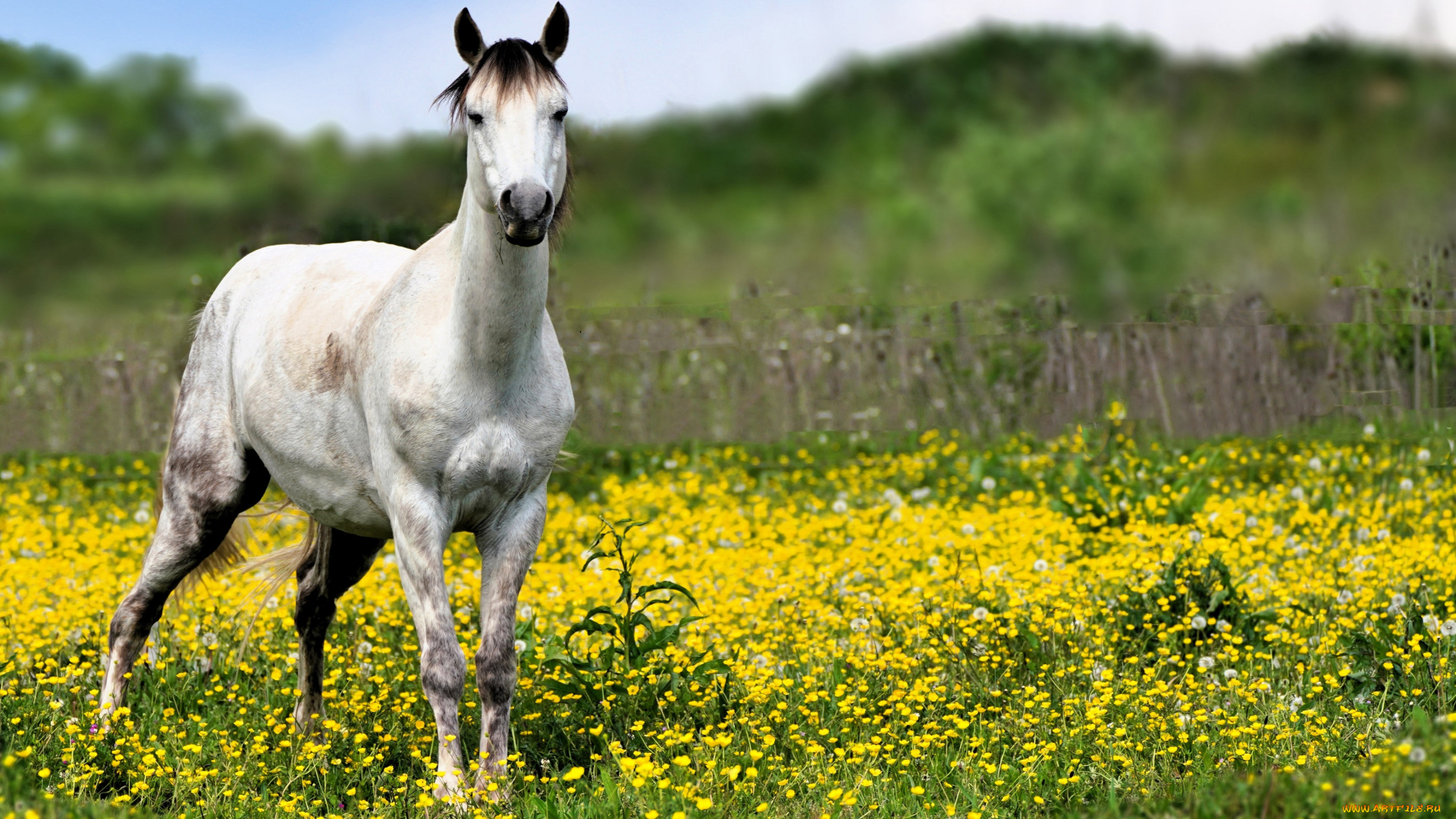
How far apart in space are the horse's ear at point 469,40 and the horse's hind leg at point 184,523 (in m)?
1.88

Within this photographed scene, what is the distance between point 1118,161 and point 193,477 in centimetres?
3194

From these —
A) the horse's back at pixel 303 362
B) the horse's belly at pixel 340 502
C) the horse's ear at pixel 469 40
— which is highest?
the horse's ear at pixel 469 40

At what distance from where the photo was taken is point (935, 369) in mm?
9969

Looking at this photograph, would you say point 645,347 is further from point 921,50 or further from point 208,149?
point 921,50

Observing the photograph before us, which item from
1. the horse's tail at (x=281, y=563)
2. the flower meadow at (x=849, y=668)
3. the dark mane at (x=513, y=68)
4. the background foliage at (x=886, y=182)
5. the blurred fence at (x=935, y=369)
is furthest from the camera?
the background foliage at (x=886, y=182)

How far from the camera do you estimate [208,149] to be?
20.7 meters

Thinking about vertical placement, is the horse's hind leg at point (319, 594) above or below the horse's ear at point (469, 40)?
below

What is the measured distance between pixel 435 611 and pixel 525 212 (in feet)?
4.28

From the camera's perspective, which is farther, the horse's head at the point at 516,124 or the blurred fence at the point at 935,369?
the blurred fence at the point at 935,369

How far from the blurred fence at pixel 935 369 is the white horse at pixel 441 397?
4.87m

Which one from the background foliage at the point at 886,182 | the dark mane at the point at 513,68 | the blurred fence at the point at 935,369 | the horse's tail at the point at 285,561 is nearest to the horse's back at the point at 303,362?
the horse's tail at the point at 285,561

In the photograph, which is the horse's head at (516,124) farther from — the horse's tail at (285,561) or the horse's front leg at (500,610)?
the horse's tail at (285,561)

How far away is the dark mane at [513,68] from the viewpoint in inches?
144

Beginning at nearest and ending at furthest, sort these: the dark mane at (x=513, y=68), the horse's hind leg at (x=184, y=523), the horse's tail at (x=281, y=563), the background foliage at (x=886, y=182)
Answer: the dark mane at (x=513, y=68), the horse's hind leg at (x=184, y=523), the horse's tail at (x=281, y=563), the background foliage at (x=886, y=182)
